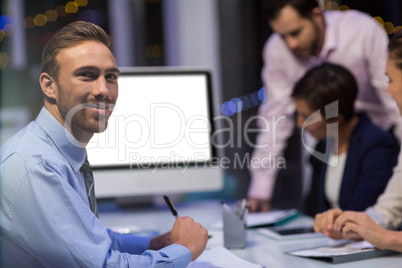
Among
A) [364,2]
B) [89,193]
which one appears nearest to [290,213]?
[89,193]

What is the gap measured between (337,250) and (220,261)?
35 cm

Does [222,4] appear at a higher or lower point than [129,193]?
higher

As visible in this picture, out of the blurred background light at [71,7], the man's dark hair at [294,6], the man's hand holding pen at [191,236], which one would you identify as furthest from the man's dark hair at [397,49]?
the blurred background light at [71,7]

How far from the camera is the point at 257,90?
11.4ft

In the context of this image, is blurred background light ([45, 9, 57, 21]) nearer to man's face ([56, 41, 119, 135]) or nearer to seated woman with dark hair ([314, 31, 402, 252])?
man's face ([56, 41, 119, 135])

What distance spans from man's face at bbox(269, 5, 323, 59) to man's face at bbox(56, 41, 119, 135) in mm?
1385

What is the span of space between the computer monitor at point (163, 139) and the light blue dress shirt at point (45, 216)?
0.75 metres

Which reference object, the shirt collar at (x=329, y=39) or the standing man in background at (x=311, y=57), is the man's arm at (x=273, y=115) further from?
the shirt collar at (x=329, y=39)

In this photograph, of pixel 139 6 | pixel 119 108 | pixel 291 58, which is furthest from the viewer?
pixel 139 6

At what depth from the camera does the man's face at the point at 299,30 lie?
218 cm

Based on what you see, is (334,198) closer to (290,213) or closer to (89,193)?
(290,213)

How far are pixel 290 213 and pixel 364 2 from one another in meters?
1.63

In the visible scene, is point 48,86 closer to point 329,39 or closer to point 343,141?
point 343,141

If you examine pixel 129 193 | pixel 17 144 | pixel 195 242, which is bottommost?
pixel 129 193
